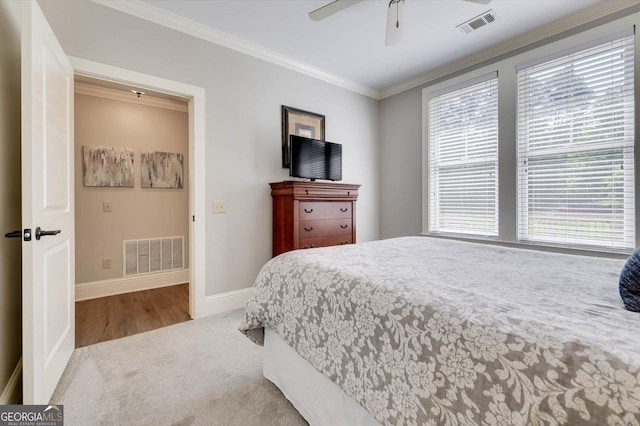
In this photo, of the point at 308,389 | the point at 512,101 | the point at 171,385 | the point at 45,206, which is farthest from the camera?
the point at 512,101

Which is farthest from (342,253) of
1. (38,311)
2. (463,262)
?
(38,311)

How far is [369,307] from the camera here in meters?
1.01

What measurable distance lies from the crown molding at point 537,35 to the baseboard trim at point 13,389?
4.52m

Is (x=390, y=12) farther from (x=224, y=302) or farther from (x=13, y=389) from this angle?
(x=13, y=389)

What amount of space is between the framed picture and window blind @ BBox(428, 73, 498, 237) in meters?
1.45

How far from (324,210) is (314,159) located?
0.60 metres

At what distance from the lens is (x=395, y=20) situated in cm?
208

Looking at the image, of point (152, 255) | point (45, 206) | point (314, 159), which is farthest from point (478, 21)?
point (152, 255)

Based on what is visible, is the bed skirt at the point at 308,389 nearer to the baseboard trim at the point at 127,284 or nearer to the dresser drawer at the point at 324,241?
the dresser drawer at the point at 324,241

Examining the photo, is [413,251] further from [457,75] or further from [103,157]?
[103,157]

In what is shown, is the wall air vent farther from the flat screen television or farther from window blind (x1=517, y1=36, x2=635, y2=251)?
window blind (x1=517, y1=36, x2=635, y2=251)

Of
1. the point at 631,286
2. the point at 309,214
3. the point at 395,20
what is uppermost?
the point at 395,20

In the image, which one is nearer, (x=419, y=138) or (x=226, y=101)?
(x=226, y=101)

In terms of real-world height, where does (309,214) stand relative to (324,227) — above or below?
above
